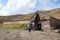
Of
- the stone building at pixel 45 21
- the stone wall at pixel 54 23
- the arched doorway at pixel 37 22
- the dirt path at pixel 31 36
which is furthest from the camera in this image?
the arched doorway at pixel 37 22

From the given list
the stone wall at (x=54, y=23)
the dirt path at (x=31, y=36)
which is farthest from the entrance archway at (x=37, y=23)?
the dirt path at (x=31, y=36)

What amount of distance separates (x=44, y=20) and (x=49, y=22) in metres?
2.12

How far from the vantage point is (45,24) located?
51281 mm

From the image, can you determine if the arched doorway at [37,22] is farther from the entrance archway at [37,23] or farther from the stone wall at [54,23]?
the stone wall at [54,23]

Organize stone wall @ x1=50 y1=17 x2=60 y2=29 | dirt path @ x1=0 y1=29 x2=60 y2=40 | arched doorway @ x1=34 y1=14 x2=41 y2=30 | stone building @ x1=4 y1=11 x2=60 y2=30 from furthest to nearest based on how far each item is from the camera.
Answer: arched doorway @ x1=34 y1=14 x2=41 y2=30 < stone wall @ x1=50 y1=17 x2=60 y2=29 < stone building @ x1=4 y1=11 x2=60 y2=30 < dirt path @ x1=0 y1=29 x2=60 y2=40

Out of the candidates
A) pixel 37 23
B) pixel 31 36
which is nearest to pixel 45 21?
pixel 37 23

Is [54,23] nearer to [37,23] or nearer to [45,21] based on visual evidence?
[45,21]

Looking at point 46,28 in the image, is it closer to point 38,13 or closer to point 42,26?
point 42,26

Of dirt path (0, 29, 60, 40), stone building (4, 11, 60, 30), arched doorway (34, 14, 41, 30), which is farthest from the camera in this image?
arched doorway (34, 14, 41, 30)

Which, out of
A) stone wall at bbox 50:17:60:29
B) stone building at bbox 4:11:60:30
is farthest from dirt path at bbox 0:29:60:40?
stone wall at bbox 50:17:60:29

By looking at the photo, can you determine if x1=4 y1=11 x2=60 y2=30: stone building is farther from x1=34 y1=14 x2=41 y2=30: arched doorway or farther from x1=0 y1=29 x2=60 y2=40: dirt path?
x1=0 y1=29 x2=60 y2=40: dirt path

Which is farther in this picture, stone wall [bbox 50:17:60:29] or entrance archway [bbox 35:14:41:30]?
entrance archway [bbox 35:14:41:30]

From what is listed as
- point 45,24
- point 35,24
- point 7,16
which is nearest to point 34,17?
point 35,24

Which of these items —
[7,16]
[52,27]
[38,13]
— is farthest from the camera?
[7,16]
